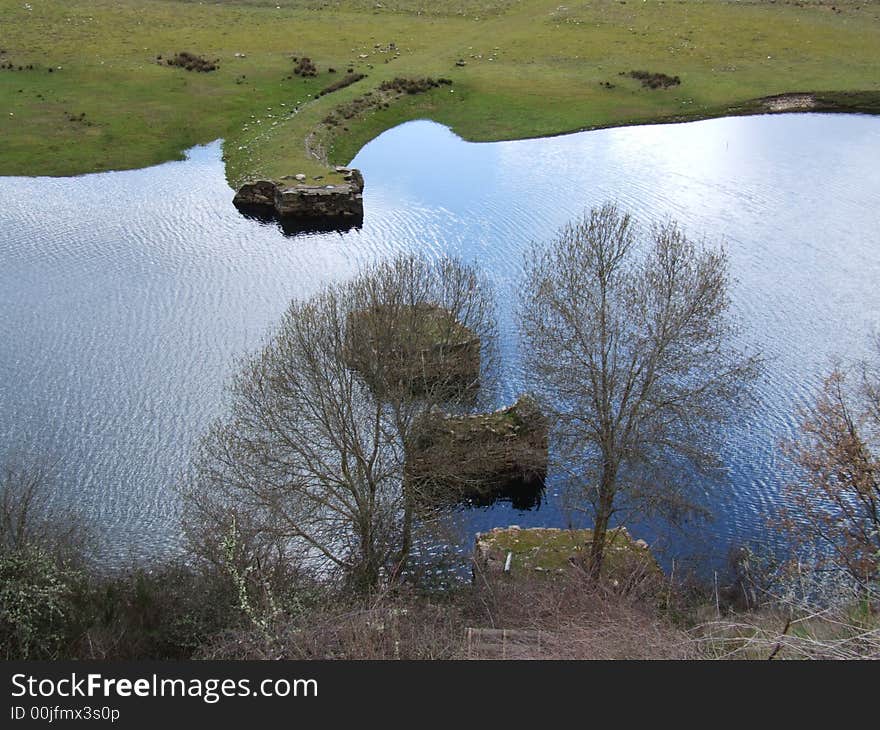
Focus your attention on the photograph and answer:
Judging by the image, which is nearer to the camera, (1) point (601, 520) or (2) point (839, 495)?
(2) point (839, 495)

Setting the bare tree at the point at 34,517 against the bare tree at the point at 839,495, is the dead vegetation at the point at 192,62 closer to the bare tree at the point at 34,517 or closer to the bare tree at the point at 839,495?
the bare tree at the point at 34,517

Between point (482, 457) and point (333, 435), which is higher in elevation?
point (333, 435)

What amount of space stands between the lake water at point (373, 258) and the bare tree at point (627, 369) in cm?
264

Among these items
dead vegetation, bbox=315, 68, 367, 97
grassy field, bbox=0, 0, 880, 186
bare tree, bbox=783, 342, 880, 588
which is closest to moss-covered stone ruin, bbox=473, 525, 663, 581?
bare tree, bbox=783, 342, 880, 588

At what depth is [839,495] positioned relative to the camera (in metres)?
22.5

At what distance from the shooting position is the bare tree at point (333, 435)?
2275cm

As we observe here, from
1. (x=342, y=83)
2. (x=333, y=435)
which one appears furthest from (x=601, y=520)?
(x=342, y=83)

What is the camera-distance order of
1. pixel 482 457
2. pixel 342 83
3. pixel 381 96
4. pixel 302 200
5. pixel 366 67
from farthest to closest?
pixel 366 67, pixel 342 83, pixel 381 96, pixel 302 200, pixel 482 457

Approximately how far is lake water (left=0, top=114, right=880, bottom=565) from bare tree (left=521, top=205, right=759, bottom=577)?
2637mm

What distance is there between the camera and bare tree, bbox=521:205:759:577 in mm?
23391

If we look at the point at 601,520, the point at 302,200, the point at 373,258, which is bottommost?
the point at 601,520

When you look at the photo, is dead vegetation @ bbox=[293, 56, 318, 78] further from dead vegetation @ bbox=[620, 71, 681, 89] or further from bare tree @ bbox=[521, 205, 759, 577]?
bare tree @ bbox=[521, 205, 759, 577]

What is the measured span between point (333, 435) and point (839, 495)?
45.0 ft

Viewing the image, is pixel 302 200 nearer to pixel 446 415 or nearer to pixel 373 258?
pixel 373 258
